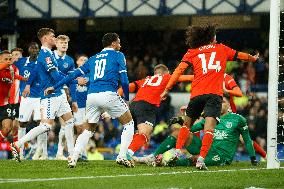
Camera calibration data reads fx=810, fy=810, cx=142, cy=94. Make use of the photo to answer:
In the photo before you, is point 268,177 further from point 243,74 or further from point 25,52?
point 25,52

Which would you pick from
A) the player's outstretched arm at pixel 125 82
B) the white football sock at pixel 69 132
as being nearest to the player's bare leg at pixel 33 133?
the white football sock at pixel 69 132

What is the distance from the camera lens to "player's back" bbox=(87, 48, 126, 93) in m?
12.0

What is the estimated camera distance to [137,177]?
9.98 meters

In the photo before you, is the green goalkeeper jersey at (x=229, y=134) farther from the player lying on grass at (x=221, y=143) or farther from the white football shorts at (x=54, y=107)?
the white football shorts at (x=54, y=107)

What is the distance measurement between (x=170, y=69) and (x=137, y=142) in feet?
51.7

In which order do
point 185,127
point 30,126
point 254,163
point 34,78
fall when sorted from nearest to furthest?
1. point 185,127
2. point 254,163
3. point 34,78
4. point 30,126

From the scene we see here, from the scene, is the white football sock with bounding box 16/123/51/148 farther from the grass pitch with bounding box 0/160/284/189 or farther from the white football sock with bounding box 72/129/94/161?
the white football sock with bounding box 72/129/94/161

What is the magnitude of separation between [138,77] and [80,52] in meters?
3.74

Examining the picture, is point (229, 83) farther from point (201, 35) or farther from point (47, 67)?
point (47, 67)

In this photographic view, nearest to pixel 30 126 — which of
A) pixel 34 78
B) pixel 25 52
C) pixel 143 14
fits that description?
pixel 34 78

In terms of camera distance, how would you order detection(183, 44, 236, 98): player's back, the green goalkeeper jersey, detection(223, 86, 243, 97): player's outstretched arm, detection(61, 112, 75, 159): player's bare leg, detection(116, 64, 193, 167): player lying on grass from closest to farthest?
detection(183, 44, 236, 98): player's back → the green goalkeeper jersey → detection(223, 86, 243, 97): player's outstretched arm → detection(116, 64, 193, 167): player lying on grass → detection(61, 112, 75, 159): player's bare leg

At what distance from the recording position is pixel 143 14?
1048 inches

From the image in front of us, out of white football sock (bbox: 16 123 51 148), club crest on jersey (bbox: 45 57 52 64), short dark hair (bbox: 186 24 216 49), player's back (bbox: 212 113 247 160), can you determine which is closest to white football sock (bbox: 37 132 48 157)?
white football sock (bbox: 16 123 51 148)

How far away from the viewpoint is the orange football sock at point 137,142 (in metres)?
12.7
